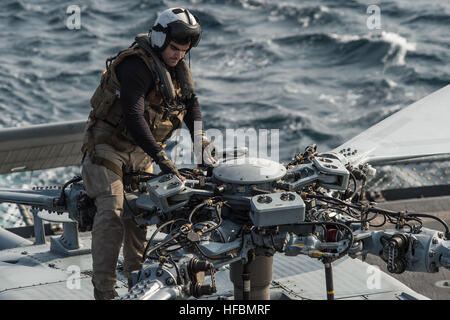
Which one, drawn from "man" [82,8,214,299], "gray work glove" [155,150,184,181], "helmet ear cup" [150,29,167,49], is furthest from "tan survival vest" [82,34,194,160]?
"gray work glove" [155,150,184,181]

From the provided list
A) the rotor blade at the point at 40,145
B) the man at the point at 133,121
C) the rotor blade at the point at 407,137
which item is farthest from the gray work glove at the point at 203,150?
the rotor blade at the point at 40,145

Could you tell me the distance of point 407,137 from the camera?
31.6 feet

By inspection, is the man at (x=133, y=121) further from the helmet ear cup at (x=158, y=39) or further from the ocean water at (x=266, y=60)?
the ocean water at (x=266, y=60)

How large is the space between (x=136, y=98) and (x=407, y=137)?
3.87 m

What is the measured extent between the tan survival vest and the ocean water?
20468 mm

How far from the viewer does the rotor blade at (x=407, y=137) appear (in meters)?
9.12

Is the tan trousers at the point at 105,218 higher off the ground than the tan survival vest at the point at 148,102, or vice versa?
the tan survival vest at the point at 148,102

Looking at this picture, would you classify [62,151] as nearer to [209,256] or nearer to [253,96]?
[209,256]

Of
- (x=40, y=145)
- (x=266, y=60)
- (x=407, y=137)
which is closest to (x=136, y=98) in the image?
(x=407, y=137)

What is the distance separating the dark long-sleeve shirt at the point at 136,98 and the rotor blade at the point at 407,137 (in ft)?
8.19

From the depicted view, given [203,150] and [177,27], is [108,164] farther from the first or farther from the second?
[177,27]

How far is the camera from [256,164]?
281 inches

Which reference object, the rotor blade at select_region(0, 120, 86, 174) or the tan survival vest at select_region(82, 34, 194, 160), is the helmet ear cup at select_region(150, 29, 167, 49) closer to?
the tan survival vest at select_region(82, 34, 194, 160)

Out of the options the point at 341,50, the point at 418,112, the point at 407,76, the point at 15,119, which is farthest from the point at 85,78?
the point at 418,112
